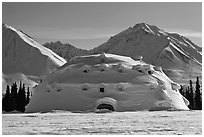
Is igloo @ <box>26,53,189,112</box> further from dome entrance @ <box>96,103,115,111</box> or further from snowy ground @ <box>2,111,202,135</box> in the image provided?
snowy ground @ <box>2,111,202,135</box>

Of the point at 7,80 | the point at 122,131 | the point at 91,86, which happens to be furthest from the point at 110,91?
the point at 7,80

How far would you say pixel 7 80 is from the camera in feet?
570

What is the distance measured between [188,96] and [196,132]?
176ft

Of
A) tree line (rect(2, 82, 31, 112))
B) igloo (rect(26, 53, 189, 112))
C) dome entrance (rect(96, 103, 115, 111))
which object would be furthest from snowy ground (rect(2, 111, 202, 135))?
tree line (rect(2, 82, 31, 112))

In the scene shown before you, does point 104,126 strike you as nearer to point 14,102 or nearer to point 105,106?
point 105,106

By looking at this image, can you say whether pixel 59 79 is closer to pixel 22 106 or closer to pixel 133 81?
pixel 133 81

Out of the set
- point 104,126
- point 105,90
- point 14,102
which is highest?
point 14,102

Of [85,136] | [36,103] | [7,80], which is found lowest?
[85,136]

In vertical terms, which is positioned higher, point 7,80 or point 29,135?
point 7,80

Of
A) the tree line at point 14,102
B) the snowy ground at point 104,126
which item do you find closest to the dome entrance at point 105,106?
the snowy ground at point 104,126

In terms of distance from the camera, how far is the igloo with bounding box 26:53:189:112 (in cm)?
4053

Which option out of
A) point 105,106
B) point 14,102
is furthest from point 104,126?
point 14,102

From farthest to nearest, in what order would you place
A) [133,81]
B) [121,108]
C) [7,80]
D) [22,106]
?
[7,80]
[22,106]
[133,81]
[121,108]

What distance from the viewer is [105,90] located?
42.0 metres
